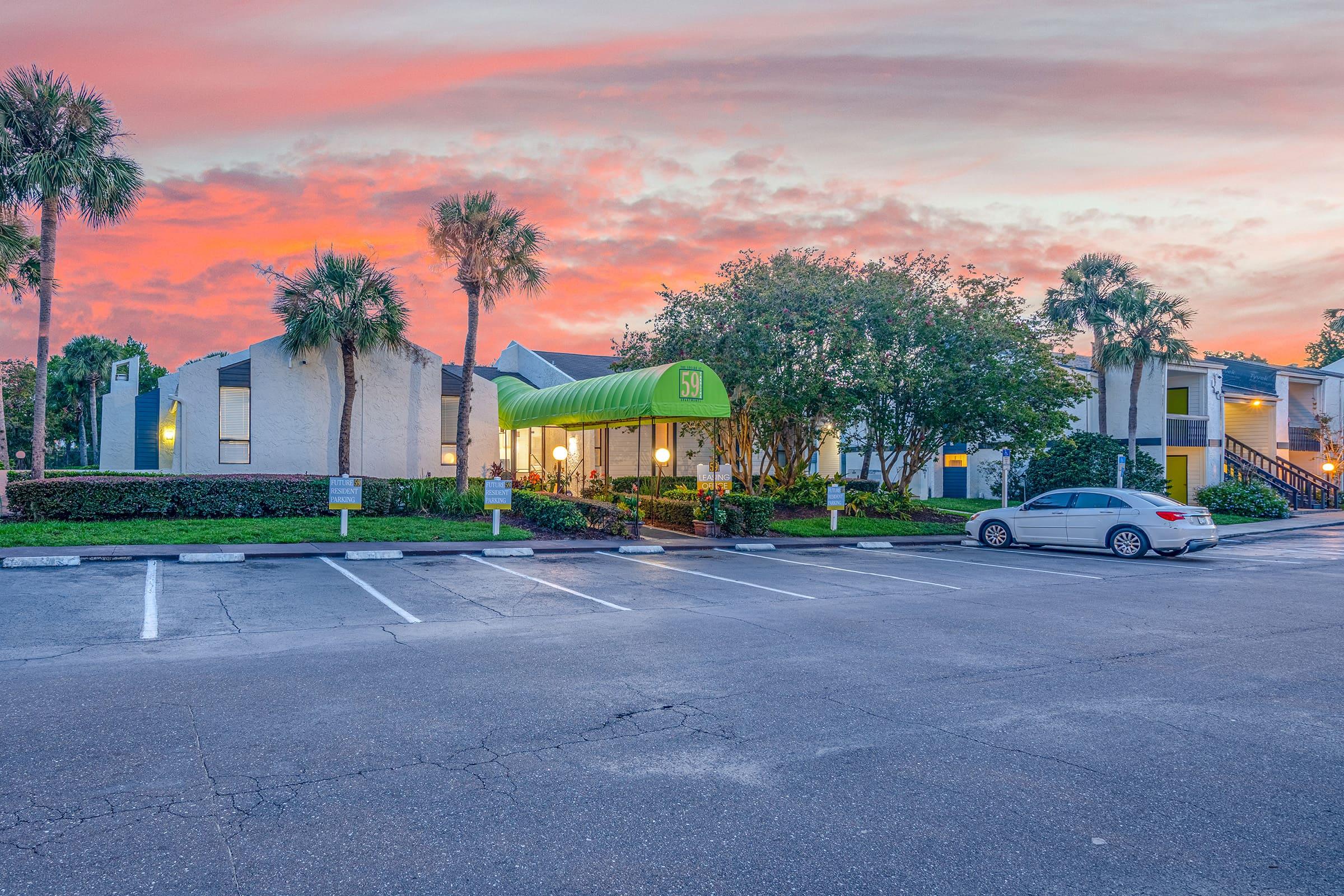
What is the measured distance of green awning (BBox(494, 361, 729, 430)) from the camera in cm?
2191

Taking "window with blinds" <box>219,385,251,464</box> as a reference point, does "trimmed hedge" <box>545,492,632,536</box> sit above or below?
below

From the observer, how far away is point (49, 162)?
19.8 meters

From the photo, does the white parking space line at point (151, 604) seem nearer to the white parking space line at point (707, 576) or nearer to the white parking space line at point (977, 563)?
the white parking space line at point (707, 576)

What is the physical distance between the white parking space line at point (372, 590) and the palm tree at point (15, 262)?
1175 cm

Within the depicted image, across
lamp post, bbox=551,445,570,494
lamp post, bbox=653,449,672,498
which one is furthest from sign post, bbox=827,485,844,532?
lamp post, bbox=551,445,570,494

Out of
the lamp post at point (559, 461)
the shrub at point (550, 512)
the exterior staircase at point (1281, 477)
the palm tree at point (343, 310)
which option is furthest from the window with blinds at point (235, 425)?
the exterior staircase at point (1281, 477)

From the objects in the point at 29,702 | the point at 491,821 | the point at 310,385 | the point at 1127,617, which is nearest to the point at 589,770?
the point at 491,821

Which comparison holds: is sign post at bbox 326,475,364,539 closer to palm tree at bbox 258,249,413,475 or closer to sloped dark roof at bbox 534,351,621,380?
palm tree at bbox 258,249,413,475

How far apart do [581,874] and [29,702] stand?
4904 mm

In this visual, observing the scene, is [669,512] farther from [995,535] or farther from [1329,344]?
[1329,344]

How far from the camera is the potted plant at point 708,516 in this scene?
2200 cm

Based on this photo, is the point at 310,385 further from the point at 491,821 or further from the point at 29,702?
the point at 491,821

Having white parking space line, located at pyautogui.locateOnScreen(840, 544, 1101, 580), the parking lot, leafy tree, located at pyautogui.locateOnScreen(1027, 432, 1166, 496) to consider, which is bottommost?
white parking space line, located at pyautogui.locateOnScreen(840, 544, 1101, 580)

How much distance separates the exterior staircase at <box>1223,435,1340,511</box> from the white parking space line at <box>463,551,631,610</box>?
34848mm
